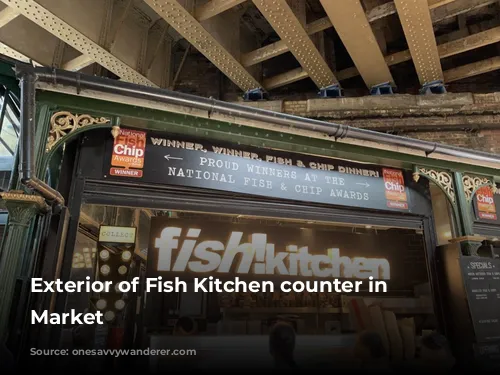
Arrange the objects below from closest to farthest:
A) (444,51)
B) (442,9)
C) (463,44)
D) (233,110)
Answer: (233,110) → (442,9) → (463,44) → (444,51)

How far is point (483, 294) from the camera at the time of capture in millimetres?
4281

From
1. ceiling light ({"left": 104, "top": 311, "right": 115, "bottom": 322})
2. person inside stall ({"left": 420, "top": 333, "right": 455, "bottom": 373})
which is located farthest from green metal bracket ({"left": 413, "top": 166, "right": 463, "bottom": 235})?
ceiling light ({"left": 104, "top": 311, "right": 115, "bottom": 322})

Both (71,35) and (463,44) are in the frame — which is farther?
(463,44)

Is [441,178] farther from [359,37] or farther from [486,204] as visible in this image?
[359,37]

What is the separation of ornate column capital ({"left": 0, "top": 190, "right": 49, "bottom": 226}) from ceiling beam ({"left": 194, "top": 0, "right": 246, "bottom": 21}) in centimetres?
298

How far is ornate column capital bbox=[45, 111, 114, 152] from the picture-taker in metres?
3.21

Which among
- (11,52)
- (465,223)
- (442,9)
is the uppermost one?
(442,9)

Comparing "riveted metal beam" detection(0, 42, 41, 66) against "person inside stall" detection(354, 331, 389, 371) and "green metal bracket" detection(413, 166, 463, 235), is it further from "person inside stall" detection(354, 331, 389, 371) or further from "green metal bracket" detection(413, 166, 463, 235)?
"person inside stall" detection(354, 331, 389, 371)

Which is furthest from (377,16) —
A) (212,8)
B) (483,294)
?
(483,294)

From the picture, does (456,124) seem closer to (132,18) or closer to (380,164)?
(380,164)

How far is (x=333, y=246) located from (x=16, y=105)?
3.94m

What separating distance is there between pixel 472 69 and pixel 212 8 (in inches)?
169

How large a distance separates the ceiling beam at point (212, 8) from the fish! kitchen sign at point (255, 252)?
8.27 feet

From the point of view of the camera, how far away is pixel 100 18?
4648 mm
